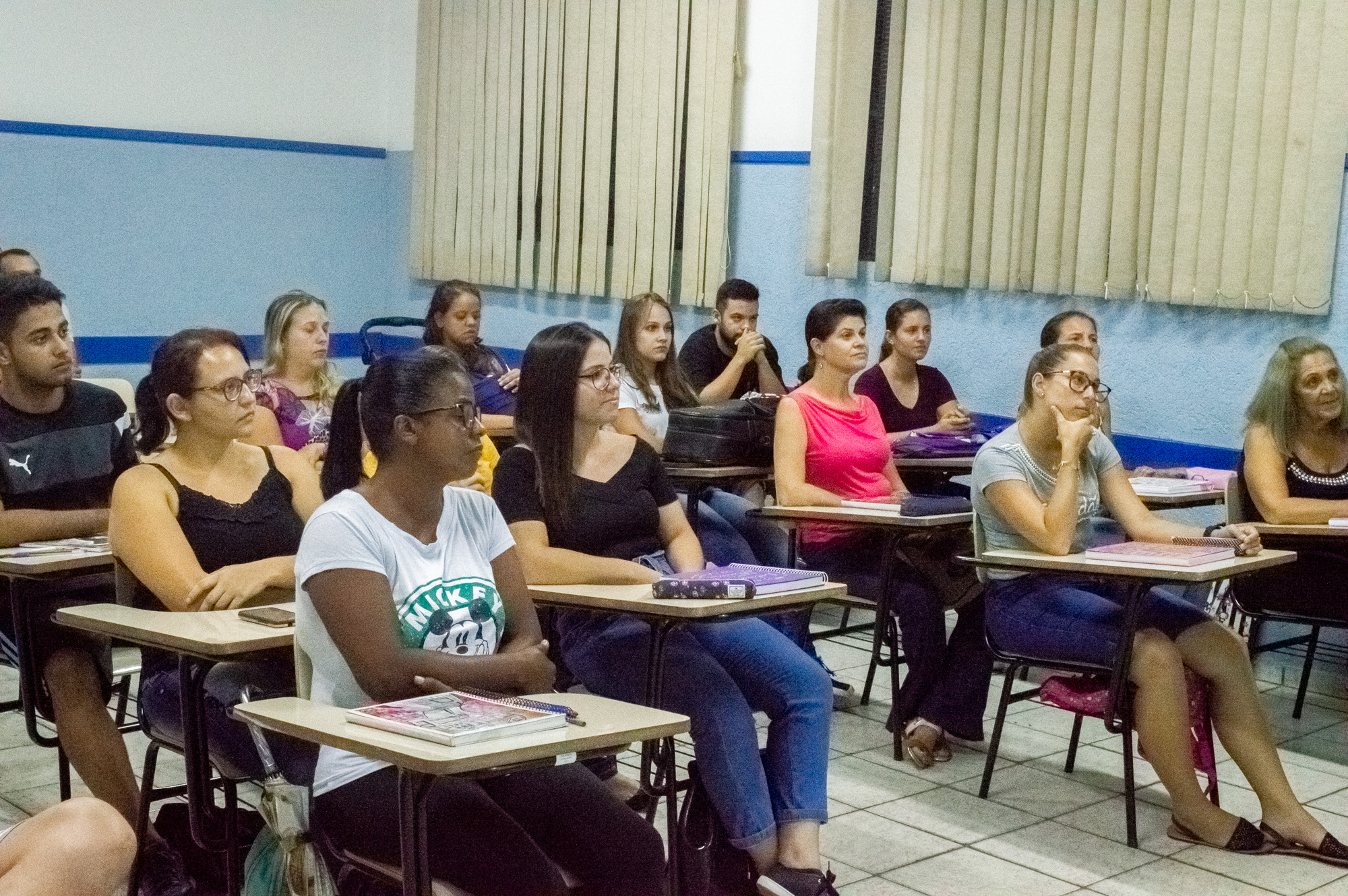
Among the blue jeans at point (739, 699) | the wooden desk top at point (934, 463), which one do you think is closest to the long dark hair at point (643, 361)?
the wooden desk top at point (934, 463)

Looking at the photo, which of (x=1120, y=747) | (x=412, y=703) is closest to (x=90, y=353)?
(x=1120, y=747)

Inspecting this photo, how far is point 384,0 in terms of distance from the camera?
8.61 metres

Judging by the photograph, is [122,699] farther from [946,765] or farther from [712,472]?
[946,765]

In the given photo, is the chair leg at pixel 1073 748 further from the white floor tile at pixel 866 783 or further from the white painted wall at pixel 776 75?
the white painted wall at pixel 776 75

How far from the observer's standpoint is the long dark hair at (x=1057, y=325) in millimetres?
5309

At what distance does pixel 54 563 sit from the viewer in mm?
3168

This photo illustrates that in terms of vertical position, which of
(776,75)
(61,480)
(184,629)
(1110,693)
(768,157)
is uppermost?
(776,75)

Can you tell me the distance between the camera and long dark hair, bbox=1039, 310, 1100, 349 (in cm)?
531

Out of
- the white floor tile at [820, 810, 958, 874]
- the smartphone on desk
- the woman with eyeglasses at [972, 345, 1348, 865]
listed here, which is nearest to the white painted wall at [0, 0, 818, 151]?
the woman with eyeglasses at [972, 345, 1348, 865]

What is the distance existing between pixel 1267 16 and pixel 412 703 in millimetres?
4190

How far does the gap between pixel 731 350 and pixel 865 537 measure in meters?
1.90

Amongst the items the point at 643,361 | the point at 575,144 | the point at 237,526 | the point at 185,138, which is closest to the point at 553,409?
the point at 237,526

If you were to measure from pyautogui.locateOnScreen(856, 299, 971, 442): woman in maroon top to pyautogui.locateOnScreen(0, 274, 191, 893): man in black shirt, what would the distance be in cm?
282

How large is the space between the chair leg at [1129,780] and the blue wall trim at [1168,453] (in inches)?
80.7
